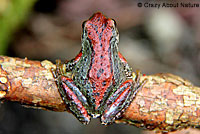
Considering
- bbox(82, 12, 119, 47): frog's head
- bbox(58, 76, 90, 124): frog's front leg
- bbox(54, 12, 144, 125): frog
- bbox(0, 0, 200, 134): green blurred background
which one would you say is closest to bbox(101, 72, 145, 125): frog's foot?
bbox(54, 12, 144, 125): frog

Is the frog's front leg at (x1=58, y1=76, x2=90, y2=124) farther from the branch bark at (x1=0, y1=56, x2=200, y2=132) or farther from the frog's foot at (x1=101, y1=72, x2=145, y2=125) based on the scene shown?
the frog's foot at (x1=101, y1=72, x2=145, y2=125)

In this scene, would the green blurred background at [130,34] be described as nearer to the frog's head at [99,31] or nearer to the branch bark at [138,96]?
the frog's head at [99,31]

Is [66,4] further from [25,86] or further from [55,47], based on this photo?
[25,86]

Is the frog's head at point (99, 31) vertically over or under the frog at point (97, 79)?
over

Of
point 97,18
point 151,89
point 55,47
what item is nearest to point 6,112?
point 55,47

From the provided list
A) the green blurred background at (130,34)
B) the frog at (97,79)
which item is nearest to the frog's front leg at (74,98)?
the frog at (97,79)
